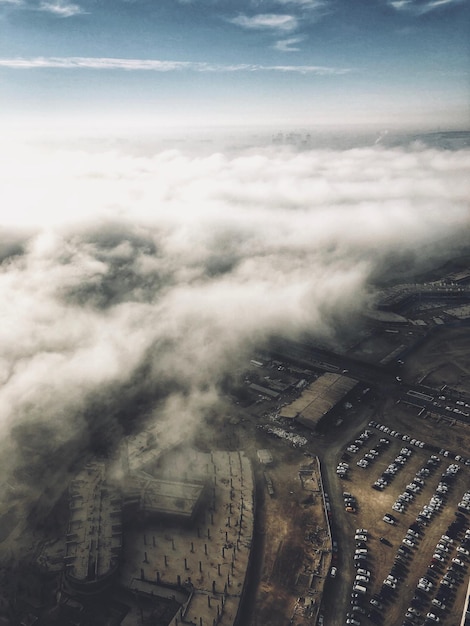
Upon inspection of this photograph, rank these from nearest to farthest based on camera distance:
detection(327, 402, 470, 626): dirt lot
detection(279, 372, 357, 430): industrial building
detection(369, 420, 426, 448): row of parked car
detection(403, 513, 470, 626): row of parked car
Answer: detection(403, 513, 470, 626): row of parked car → detection(327, 402, 470, 626): dirt lot → detection(369, 420, 426, 448): row of parked car → detection(279, 372, 357, 430): industrial building

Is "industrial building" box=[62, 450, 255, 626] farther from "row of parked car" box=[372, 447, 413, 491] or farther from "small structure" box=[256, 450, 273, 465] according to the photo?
"row of parked car" box=[372, 447, 413, 491]

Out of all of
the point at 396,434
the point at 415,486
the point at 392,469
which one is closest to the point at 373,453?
the point at 392,469

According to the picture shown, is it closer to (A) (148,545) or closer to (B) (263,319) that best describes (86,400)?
(A) (148,545)

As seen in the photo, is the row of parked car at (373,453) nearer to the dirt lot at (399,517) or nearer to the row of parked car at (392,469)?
the dirt lot at (399,517)

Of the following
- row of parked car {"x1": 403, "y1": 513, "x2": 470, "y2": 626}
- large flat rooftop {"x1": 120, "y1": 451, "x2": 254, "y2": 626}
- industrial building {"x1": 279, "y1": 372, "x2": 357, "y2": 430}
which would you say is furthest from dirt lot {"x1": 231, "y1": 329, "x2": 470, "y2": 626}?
industrial building {"x1": 279, "y1": 372, "x2": 357, "y2": 430}

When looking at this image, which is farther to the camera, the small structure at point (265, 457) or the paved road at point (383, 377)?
the paved road at point (383, 377)

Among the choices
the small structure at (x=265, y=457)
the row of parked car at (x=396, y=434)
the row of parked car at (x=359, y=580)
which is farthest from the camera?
the row of parked car at (x=396, y=434)

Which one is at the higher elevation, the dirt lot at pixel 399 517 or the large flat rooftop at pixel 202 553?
the large flat rooftop at pixel 202 553

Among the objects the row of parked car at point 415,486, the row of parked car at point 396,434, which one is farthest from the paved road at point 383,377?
the row of parked car at point 415,486

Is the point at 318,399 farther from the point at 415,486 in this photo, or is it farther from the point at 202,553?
the point at 202,553
